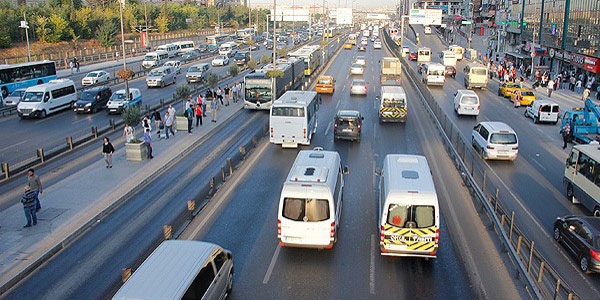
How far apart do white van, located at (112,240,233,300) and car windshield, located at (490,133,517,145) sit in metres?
16.7

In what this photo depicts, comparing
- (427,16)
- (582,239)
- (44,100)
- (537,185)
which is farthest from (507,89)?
(427,16)

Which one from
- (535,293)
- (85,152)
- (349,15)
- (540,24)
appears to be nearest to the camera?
(535,293)

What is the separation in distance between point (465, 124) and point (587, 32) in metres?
29.1

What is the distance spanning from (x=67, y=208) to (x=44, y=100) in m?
20.8

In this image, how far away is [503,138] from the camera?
953 inches

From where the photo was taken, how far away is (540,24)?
73688 mm

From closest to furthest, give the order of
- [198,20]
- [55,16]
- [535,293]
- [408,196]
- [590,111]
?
1. [535,293]
2. [408,196]
3. [590,111]
4. [55,16]
5. [198,20]

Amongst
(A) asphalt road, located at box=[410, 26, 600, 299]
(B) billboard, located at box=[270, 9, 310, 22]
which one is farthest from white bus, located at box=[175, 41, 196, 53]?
(A) asphalt road, located at box=[410, 26, 600, 299]

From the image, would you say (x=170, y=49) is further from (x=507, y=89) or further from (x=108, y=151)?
(x=108, y=151)

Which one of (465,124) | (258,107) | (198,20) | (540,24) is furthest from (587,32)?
(198,20)

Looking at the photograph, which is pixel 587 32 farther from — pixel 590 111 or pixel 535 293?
pixel 535 293

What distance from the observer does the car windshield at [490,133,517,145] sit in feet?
79.3

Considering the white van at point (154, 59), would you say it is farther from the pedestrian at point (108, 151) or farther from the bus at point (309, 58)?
the pedestrian at point (108, 151)

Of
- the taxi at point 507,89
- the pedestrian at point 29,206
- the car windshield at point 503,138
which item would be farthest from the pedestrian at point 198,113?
the taxi at point 507,89
